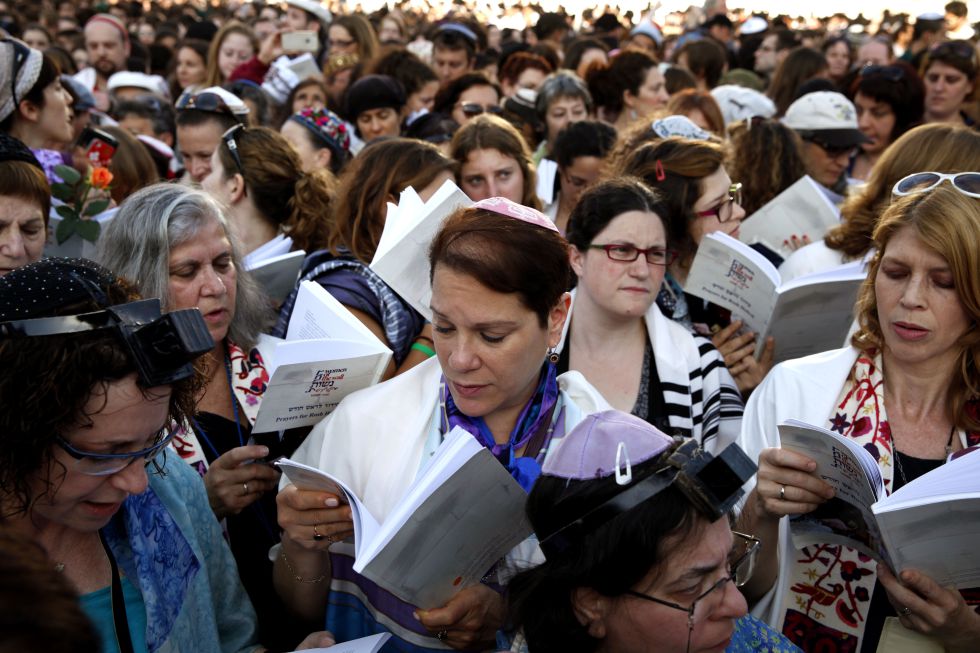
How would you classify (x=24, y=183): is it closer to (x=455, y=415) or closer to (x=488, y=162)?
(x=455, y=415)

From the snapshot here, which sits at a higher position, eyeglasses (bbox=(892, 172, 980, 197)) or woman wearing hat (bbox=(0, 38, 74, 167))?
eyeglasses (bbox=(892, 172, 980, 197))

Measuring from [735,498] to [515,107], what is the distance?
6.12 metres

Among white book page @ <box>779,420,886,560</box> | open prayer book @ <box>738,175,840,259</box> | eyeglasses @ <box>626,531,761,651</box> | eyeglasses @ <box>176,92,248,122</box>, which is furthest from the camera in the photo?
eyeglasses @ <box>176,92,248,122</box>

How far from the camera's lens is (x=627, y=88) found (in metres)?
7.64

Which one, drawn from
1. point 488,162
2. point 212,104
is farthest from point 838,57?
point 212,104

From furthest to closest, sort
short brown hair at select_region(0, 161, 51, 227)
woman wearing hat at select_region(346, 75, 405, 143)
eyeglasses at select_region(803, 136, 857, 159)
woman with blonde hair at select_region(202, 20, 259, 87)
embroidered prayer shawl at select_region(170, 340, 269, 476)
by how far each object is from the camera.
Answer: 1. woman with blonde hair at select_region(202, 20, 259, 87)
2. woman wearing hat at select_region(346, 75, 405, 143)
3. eyeglasses at select_region(803, 136, 857, 159)
4. short brown hair at select_region(0, 161, 51, 227)
5. embroidered prayer shawl at select_region(170, 340, 269, 476)

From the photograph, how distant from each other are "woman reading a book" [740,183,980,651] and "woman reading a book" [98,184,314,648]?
1.46m

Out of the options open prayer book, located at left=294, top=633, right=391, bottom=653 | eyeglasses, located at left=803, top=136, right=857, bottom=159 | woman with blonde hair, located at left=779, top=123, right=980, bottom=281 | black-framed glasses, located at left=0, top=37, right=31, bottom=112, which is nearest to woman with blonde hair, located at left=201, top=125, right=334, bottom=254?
black-framed glasses, located at left=0, top=37, right=31, bottom=112

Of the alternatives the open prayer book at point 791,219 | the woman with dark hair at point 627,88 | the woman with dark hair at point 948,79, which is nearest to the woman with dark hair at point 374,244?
the open prayer book at point 791,219

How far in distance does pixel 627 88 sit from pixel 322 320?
5.33m

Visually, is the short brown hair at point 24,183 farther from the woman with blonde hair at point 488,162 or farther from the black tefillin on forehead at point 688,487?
the black tefillin on forehead at point 688,487

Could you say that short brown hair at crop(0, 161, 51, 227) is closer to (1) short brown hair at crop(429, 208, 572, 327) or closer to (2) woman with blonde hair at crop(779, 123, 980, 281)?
(1) short brown hair at crop(429, 208, 572, 327)

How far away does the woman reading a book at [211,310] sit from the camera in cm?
298

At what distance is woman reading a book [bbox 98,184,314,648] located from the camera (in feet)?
9.77
